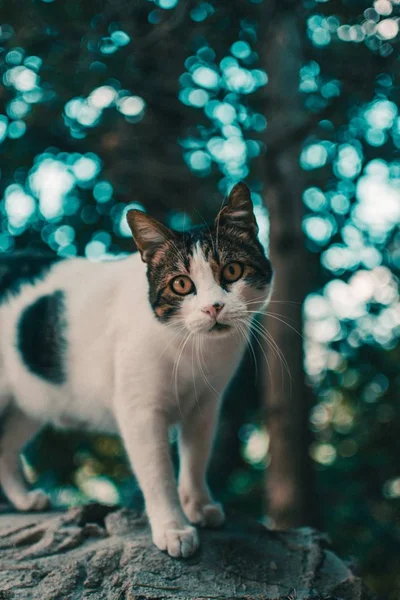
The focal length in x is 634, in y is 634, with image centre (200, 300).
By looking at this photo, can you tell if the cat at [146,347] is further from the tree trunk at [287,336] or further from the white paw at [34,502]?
the tree trunk at [287,336]

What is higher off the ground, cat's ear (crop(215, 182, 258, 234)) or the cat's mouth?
cat's ear (crop(215, 182, 258, 234))

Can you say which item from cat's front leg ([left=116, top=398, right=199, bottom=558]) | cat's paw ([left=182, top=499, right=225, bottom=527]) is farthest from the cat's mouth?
cat's paw ([left=182, top=499, right=225, bottom=527])

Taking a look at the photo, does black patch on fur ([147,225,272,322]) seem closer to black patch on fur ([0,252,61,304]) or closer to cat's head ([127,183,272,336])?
cat's head ([127,183,272,336])

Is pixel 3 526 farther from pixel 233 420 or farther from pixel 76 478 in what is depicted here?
pixel 233 420

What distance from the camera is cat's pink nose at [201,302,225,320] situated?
2055mm

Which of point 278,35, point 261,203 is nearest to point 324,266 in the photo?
point 261,203

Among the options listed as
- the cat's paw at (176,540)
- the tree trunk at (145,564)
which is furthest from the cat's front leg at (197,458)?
the cat's paw at (176,540)

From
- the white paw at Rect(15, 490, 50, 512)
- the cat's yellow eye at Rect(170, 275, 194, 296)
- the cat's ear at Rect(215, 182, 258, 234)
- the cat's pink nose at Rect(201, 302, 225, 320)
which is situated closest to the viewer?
the cat's pink nose at Rect(201, 302, 225, 320)

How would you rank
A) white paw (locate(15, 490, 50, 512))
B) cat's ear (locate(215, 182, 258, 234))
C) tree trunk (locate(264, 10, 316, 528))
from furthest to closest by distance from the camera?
tree trunk (locate(264, 10, 316, 528)) → white paw (locate(15, 490, 50, 512)) → cat's ear (locate(215, 182, 258, 234))

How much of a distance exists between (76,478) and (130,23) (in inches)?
109

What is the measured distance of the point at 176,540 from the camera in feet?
6.86

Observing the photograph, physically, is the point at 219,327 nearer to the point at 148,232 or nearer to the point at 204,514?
the point at 148,232

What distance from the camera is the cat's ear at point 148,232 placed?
7.55 feet

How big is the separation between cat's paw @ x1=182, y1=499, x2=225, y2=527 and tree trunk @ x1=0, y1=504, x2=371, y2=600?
5 cm
